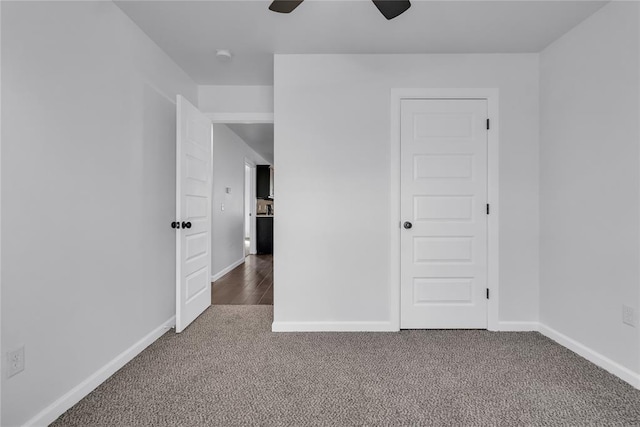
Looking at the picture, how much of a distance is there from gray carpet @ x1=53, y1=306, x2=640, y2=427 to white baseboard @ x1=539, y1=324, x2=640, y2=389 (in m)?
0.06

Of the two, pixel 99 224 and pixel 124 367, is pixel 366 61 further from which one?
pixel 124 367

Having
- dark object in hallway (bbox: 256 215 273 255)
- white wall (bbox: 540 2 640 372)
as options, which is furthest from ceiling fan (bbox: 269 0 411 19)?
dark object in hallway (bbox: 256 215 273 255)

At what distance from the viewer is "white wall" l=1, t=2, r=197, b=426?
137 cm

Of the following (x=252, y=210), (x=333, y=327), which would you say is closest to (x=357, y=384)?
(x=333, y=327)

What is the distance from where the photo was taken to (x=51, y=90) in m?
1.54

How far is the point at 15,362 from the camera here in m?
1.36

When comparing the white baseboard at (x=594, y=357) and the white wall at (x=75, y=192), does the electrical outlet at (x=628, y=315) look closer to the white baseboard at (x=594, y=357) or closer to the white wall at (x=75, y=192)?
the white baseboard at (x=594, y=357)

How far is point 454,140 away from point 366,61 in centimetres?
102

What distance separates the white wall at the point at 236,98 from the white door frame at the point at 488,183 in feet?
4.65

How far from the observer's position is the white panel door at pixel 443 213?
105 inches

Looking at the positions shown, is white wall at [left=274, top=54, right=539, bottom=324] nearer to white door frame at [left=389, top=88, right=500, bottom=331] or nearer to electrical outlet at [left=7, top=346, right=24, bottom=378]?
white door frame at [left=389, top=88, right=500, bottom=331]

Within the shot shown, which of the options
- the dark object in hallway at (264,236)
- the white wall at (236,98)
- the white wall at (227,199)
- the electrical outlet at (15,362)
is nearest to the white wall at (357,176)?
the white wall at (236,98)

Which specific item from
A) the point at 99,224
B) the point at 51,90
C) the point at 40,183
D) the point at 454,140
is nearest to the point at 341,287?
the point at 454,140

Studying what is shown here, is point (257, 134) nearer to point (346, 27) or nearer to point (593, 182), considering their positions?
point (346, 27)
